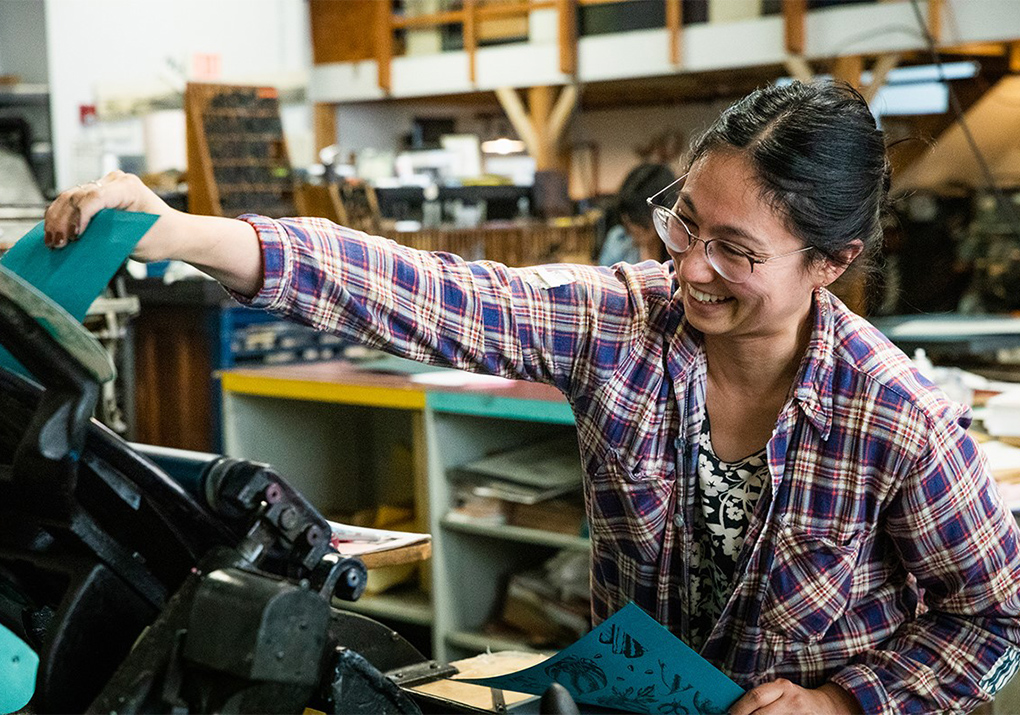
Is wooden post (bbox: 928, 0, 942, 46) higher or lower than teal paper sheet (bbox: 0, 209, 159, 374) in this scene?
higher

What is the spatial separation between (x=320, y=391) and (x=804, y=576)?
2472mm

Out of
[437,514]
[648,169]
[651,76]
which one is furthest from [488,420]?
[651,76]

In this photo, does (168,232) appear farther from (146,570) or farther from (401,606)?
(401,606)

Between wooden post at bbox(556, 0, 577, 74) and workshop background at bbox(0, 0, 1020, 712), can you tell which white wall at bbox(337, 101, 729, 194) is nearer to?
workshop background at bbox(0, 0, 1020, 712)

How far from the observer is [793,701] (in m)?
1.25

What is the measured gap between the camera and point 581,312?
135 cm

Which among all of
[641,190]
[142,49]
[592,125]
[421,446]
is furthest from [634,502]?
[592,125]

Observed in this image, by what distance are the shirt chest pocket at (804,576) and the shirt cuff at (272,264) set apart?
1.98 ft

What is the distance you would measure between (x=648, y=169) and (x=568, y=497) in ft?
4.84

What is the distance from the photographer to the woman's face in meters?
1.22

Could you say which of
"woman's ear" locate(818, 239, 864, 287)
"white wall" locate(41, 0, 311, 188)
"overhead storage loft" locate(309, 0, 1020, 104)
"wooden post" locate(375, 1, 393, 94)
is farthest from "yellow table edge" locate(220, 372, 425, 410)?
"wooden post" locate(375, 1, 393, 94)

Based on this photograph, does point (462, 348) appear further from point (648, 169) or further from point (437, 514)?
point (648, 169)

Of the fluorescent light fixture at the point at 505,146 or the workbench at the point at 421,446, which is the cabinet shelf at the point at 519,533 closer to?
the workbench at the point at 421,446

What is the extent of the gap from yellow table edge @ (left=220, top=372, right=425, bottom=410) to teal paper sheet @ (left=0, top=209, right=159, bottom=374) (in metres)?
2.44
